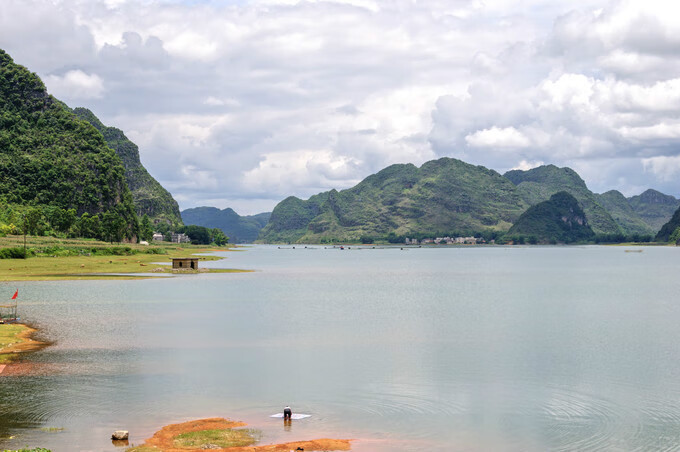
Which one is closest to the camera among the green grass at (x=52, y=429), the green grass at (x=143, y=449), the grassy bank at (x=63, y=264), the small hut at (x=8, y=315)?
the green grass at (x=143, y=449)

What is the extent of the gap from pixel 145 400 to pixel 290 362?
597 inches

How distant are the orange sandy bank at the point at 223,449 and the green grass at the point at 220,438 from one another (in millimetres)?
508

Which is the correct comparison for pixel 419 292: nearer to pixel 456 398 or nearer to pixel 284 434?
pixel 456 398

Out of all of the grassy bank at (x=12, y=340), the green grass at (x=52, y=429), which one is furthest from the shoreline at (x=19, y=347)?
the green grass at (x=52, y=429)

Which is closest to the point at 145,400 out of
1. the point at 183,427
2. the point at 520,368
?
the point at 183,427

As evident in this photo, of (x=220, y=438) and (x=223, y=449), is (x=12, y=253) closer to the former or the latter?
(x=220, y=438)

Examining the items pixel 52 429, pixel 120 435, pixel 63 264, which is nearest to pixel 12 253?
pixel 63 264

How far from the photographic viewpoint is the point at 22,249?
158000 mm

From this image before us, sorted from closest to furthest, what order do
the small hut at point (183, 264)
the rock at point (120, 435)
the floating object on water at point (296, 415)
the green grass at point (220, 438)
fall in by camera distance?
the green grass at point (220, 438) → the rock at point (120, 435) → the floating object on water at point (296, 415) → the small hut at point (183, 264)

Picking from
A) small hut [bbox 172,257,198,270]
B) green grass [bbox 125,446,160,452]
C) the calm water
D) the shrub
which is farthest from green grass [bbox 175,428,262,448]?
the shrub

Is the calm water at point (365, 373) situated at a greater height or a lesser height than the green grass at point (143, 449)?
lesser

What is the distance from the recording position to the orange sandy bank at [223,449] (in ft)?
92.0

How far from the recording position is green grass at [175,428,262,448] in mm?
28781

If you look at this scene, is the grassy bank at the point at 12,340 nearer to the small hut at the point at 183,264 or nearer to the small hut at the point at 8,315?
the small hut at the point at 8,315
